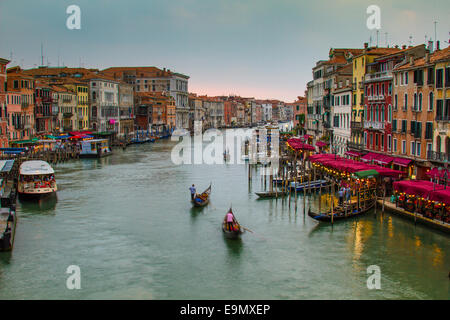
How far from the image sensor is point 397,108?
24281mm

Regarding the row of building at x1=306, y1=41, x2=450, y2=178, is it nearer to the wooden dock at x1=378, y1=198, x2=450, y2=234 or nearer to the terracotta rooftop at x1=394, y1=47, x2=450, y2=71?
the terracotta rooftop at x1=394, y1=47, x2=450, y2=71

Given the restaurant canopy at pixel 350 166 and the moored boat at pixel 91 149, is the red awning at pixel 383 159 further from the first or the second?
the moored boat at pixel 91 149

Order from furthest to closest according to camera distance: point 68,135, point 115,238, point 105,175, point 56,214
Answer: point 68,135 → point 105,175 → point 56,214 → point 115,238

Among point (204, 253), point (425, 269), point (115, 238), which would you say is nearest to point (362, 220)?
point (425, 269)

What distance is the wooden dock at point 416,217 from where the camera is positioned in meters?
16.2

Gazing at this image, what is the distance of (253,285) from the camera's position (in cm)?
1282

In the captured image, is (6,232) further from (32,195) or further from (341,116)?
(341,116)

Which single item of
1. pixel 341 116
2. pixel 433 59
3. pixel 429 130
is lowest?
pixel 429 130

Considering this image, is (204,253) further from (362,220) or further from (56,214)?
(56,214)

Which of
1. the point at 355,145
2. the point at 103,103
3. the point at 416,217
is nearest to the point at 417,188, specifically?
the point at 416,217

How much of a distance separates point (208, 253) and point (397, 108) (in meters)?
13.6

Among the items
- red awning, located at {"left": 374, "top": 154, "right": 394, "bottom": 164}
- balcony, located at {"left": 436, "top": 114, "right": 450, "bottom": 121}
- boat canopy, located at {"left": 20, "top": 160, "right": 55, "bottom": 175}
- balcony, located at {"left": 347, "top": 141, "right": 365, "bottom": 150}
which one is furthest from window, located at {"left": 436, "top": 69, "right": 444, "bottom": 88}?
boat canopy, located at {"left": 20, "top": 160, "right": 55, "bottom": 175}

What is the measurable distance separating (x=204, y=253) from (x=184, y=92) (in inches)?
3339

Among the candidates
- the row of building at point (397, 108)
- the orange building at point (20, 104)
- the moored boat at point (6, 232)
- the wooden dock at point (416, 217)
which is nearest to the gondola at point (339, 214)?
the wooden dock at point (416, 217)
